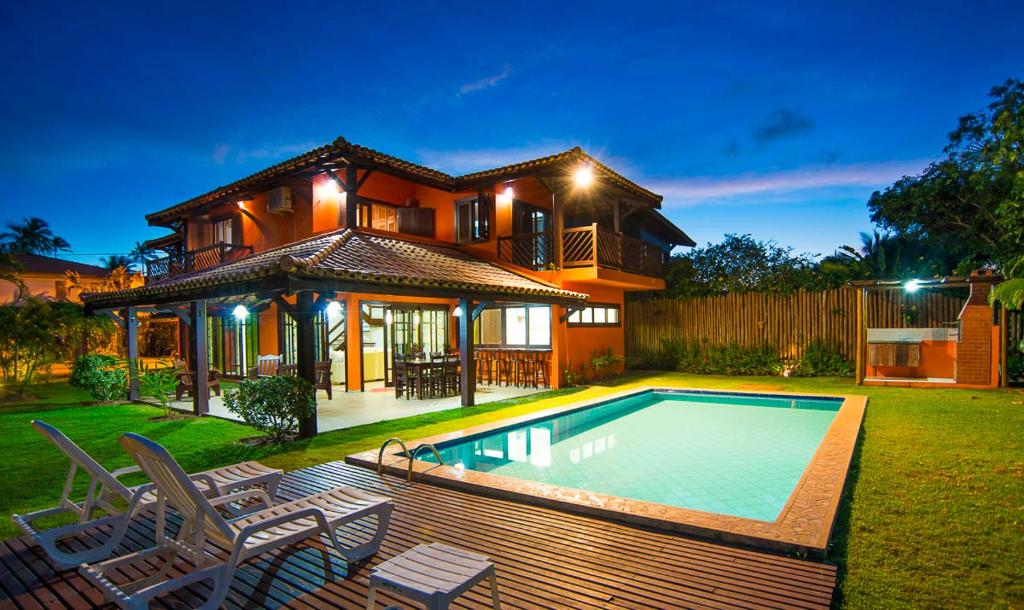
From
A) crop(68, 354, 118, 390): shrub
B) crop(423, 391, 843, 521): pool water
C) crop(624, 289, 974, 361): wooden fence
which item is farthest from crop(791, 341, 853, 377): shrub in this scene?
crop(68, 354, 118, 390): shrub

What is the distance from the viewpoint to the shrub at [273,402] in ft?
24.4

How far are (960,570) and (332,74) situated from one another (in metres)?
44.8

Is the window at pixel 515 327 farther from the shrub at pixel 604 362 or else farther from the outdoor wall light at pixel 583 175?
the outdoor wall light at pixel 583 175

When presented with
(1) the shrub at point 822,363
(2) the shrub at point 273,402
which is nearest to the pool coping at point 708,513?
(2) the shrub at point 273,402

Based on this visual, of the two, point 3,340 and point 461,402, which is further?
point 3,340

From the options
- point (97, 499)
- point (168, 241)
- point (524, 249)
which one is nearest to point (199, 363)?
point (97, 499)

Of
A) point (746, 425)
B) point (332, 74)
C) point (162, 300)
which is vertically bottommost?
point (746, 425)

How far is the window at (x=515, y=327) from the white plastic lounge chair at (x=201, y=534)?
10.7 meters

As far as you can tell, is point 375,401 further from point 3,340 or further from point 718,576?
point 718,576

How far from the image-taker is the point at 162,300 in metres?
10.8

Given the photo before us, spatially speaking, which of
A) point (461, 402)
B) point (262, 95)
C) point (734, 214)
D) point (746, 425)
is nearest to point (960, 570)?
point (746, 425)

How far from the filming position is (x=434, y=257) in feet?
41.8

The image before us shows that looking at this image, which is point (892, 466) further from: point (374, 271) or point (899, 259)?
point (899, 259)

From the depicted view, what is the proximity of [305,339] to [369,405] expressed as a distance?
12.9ft
